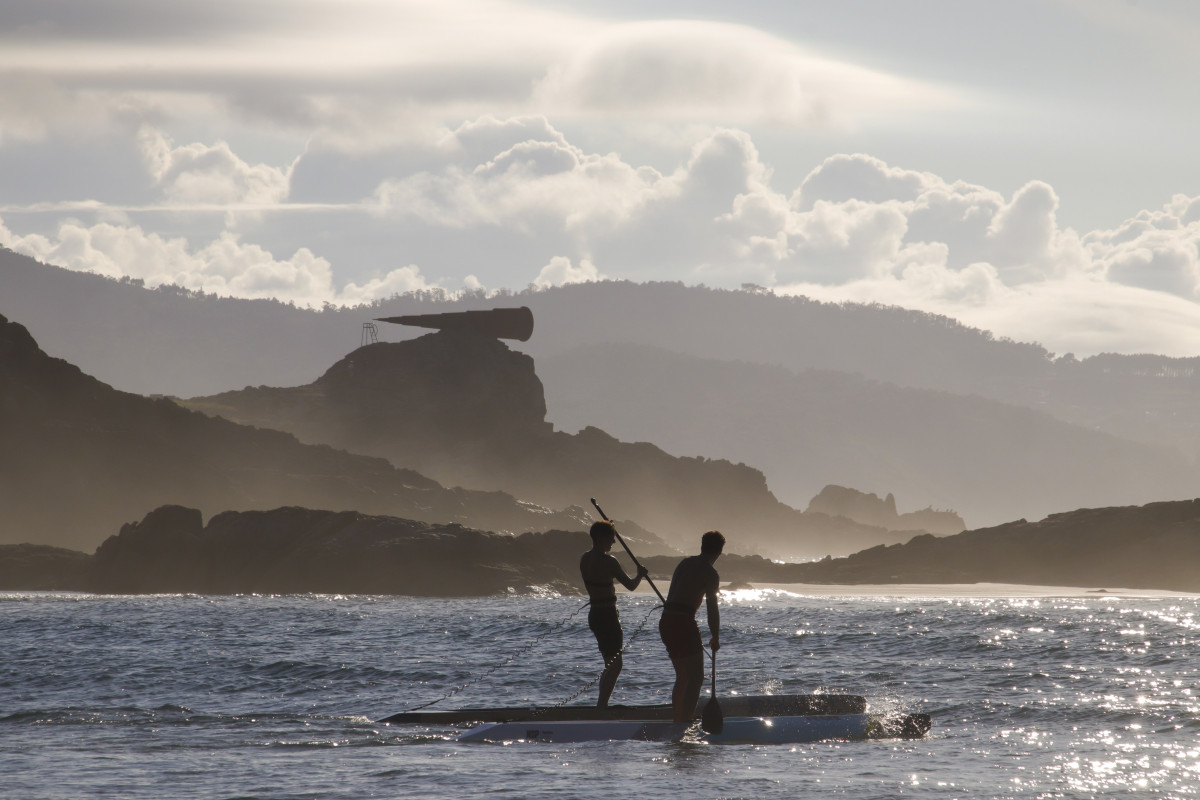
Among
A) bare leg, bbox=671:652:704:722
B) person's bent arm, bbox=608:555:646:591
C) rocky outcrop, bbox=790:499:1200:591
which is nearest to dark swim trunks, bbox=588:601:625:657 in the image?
person's bent arm, bbox=608:555:646:591

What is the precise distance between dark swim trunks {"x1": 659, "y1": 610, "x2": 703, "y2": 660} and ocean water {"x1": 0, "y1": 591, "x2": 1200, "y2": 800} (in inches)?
47.7

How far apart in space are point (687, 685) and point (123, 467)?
7720 centimetres

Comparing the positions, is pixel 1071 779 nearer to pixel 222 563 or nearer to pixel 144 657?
pixel 144 657

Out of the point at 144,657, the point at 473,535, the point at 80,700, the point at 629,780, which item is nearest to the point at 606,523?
the point at 629,780

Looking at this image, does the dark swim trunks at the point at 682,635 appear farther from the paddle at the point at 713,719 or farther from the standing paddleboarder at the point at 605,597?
the standing paddleboarder at the point at 605,597

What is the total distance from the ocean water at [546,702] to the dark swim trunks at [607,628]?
1682 millimetres

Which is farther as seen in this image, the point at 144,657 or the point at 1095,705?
the point at 144,657

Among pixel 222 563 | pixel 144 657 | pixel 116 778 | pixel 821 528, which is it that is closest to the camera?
pixel 116 778

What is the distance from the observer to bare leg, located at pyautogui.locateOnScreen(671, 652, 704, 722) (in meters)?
14.3

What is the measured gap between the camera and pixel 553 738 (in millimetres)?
14258

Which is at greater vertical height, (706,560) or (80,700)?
(706,560)

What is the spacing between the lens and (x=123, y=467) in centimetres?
8175

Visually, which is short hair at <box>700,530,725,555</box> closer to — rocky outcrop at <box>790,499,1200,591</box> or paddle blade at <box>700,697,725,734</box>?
paddle blade at <box>700,697,725,734</box>

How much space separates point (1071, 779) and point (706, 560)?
16.2 ft
